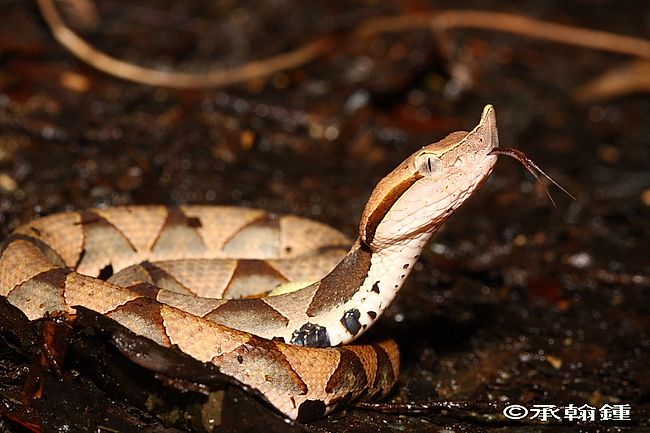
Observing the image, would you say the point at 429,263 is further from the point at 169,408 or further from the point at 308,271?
the point at 169,408

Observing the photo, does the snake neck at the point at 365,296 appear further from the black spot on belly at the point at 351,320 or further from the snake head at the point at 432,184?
the snake head at the point at 432,184

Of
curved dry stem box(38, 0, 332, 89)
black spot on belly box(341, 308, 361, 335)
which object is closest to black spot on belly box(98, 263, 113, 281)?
black spot on belly box(341, 308, 361, 335)

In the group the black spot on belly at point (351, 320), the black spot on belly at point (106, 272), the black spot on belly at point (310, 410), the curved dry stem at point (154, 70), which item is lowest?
the black spot on belly at point (310, 410)

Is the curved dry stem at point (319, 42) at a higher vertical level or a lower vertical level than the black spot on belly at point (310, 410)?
higher

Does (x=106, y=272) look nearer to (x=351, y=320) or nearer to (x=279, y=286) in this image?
(x=279, y=286)

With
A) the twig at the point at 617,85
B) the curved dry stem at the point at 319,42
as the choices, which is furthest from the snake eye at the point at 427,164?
the twig at the point at 617,85

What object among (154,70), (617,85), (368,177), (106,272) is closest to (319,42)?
(154,70)

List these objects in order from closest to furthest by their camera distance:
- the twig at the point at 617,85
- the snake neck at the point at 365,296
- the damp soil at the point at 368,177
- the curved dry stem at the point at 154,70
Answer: the damp soil at the point at 368,177
the snake neck at the point at 365,296
the curved dry stem at the point at 154,70
the twig at the point at 617,85
